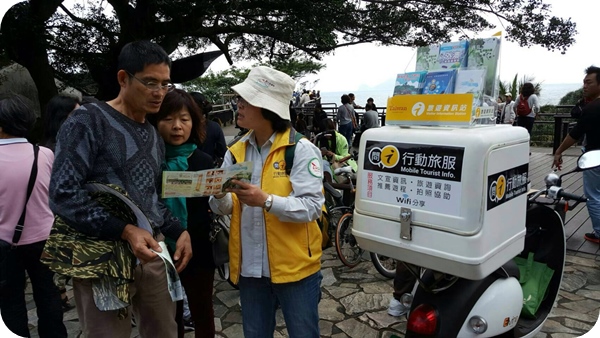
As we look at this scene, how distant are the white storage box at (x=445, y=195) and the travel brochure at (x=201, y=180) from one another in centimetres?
61

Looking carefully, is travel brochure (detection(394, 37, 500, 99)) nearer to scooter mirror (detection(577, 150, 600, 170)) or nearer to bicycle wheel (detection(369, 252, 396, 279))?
scooter mirror (detection(577, 150, 600, 170))

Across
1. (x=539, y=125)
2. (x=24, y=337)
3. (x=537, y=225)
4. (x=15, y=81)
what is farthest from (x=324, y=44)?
(x=539, y=125)

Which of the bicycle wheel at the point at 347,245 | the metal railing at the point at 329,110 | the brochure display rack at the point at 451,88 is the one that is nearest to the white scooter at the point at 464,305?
the brochure display rack at the point at 451,88

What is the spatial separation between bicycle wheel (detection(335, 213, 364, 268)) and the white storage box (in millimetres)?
2593

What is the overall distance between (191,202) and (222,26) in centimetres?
542

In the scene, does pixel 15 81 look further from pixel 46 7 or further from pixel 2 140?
Result: pixel 2 140

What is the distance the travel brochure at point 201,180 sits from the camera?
5.42ft

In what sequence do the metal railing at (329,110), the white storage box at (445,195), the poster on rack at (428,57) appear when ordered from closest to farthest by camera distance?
the white storage box at (445,195) → the poster on rack at (428,57) → the metal railing at (329,110)

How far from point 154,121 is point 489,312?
2.06 m

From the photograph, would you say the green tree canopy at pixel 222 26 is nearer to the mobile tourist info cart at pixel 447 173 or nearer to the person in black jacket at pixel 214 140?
the person in black jacket at pixel 214 140

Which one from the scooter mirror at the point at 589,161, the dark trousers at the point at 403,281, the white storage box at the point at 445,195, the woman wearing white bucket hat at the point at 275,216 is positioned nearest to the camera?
the white storage box at the point at 445,195

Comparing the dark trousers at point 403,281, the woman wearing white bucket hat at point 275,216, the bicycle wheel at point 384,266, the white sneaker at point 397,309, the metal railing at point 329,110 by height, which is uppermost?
the metal railing at point 329,110

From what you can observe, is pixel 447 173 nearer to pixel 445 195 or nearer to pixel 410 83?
pixel 445 195

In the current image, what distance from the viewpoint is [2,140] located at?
2.48m
